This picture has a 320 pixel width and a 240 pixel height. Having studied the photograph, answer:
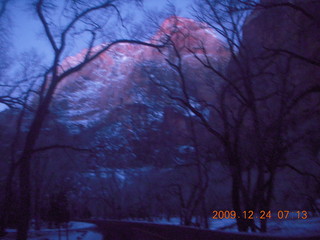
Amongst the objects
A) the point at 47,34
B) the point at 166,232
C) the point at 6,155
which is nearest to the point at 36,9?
the point at 47,34

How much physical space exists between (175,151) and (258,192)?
1975 centimetres

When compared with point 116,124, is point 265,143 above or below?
below

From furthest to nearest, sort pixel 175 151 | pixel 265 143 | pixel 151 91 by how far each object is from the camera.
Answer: pixel 175 151 < pixel 151 91 < pixel 265 143

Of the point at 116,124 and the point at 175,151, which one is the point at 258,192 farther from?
the point at 116,124

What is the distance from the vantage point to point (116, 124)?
139ft

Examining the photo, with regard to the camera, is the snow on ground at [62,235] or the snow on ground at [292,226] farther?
the snow on ground at [62,235]

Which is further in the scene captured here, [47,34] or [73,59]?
[73,59]

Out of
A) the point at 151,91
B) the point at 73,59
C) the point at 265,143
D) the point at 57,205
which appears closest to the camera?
the point at 73,59

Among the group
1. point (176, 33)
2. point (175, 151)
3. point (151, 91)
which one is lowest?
point (175, 151)

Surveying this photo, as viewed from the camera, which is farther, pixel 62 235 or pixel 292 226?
pixel 62 235

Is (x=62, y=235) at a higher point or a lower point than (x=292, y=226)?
lower

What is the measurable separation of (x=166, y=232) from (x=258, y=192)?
509 centimetres

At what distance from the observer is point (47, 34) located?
15.0 metres

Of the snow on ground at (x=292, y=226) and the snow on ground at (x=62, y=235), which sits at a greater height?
the snow on ground at (x=292, y=226)
